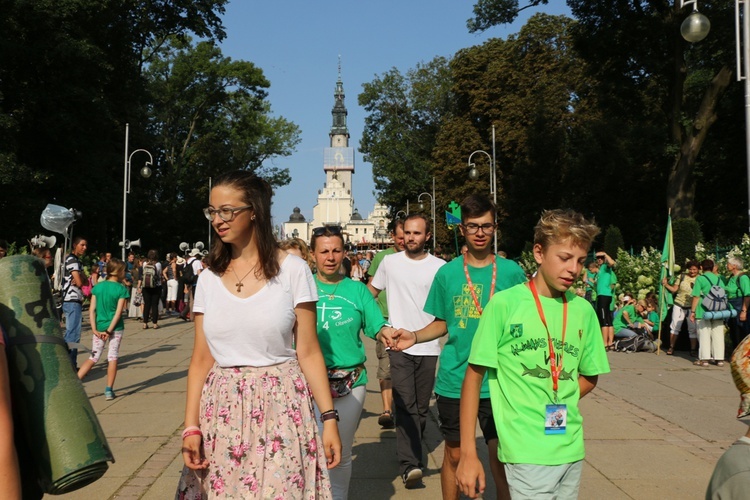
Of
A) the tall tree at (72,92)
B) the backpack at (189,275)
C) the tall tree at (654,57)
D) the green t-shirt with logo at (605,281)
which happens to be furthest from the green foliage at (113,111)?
the green t-shirt with logo at (605,281)

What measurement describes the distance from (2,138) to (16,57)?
3.37m

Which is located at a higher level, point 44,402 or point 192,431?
point 44,402

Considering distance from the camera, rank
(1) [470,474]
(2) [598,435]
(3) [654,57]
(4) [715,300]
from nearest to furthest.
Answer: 1. (1) [470,474]
2. (2) [598,435]
3. (4) [715,300]
4. (3) [654,57]

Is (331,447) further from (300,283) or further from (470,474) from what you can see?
(300,283)

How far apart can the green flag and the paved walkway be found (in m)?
2.28

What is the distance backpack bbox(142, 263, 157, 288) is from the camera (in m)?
18.6

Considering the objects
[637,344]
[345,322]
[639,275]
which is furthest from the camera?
[639,275]

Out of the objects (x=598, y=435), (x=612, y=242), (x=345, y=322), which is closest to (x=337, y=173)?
(x=612, y=242)

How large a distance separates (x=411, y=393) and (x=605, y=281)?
35.3 feet

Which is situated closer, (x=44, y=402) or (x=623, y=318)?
(x=44, y=402)

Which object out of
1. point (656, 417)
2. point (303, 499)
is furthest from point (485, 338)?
point (656, 417)

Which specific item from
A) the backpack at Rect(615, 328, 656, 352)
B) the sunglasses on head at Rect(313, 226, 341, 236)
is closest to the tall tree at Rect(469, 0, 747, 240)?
the backpack at Rect(615, 328, 656, 352)

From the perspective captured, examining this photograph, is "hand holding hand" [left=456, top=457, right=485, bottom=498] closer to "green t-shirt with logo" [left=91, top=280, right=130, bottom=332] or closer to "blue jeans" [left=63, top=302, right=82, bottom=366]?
"green t-shirt with logo" [left=91, top=280, right=130, bottom=332]

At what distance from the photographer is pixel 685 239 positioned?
1930 centimetres
